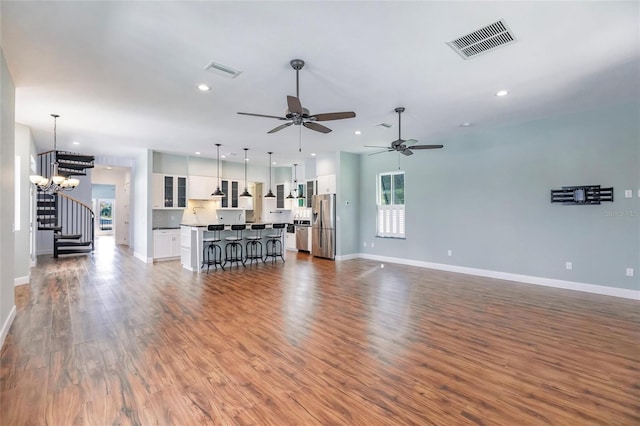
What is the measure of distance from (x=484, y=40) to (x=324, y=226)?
20.7 ft

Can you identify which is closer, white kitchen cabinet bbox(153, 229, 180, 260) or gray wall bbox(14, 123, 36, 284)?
gray wall bbox(14, 123, 36, 284)

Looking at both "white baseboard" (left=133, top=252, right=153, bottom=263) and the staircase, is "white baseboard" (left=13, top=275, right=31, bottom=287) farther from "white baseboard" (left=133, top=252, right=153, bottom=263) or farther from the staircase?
the staircase

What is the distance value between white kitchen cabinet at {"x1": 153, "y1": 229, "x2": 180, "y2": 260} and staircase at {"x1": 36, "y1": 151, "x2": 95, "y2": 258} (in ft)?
8.14

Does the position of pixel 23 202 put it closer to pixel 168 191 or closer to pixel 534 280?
pixel 168 191

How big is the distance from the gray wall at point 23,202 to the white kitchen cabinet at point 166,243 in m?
2.68

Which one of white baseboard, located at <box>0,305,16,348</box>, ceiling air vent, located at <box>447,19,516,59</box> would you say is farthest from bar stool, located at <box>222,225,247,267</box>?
ceiling air vent, located at <box>447,19,516,59</box>

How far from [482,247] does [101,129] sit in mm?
8028

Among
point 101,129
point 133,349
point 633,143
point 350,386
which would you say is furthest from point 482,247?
point 101,129

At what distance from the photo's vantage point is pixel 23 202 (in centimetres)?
568

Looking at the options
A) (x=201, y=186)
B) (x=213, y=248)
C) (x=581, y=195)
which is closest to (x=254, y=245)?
(x=213, y=248)

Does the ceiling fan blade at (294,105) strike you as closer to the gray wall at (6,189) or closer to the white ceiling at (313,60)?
the white ceiling at (313,60)

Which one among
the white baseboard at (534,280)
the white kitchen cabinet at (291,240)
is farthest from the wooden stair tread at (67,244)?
the white baseboard at (534,280)

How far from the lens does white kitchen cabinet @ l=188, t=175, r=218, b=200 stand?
9.10 m

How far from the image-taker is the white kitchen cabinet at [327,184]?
8688mm
